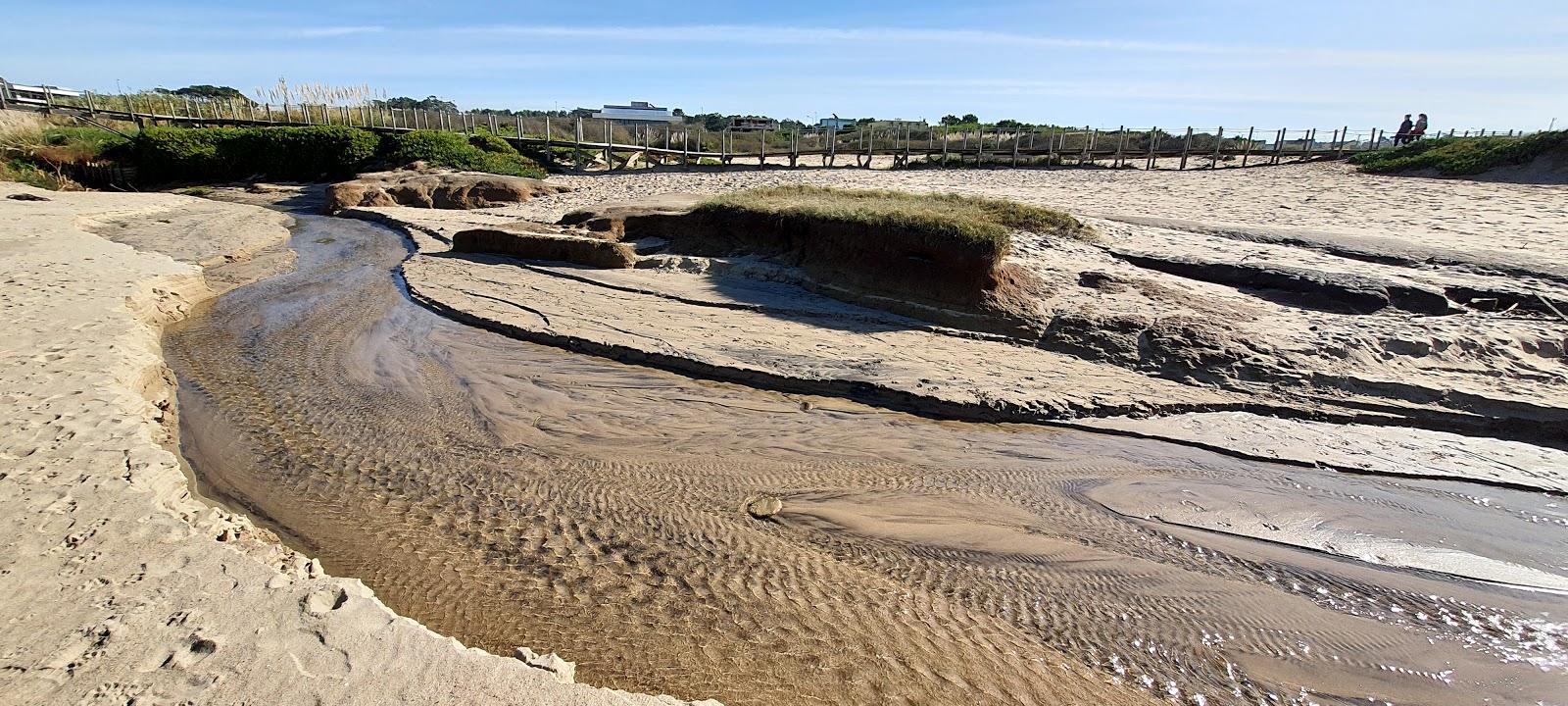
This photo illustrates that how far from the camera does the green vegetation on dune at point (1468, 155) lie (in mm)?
16094

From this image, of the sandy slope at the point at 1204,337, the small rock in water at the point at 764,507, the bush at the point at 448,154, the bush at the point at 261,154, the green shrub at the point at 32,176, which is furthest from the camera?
the bush at the point at 261,154

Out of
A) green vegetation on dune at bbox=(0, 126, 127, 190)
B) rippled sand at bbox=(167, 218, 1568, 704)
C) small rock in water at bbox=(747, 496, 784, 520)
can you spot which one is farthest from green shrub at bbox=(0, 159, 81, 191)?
small rock in water at bbox=(747, 496, 784, 520)

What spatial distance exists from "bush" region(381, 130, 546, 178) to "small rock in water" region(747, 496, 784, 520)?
17603mm

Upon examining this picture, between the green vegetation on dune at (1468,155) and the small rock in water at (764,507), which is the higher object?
the green vegetation on dune at (1468,155)

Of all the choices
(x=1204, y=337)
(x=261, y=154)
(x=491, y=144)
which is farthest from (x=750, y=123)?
(x=1204, y=337)

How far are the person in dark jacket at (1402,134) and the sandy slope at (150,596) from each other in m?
Result: 30.6

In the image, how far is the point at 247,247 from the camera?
11.8m

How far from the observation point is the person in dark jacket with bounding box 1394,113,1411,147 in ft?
79.7

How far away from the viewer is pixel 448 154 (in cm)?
2012

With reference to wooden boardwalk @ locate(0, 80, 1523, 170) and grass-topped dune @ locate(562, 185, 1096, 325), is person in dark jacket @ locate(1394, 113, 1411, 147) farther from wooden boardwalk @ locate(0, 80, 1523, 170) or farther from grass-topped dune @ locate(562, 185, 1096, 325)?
grass-topped dune @ locate(562, 185, 1096, 325)

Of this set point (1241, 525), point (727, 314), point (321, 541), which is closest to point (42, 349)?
point (321, 541)

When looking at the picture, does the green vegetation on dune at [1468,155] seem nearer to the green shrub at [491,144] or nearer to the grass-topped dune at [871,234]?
the grass-topped dune at [871,234]

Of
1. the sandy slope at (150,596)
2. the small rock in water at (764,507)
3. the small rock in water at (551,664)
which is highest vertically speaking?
the sandy slope at (150,596)

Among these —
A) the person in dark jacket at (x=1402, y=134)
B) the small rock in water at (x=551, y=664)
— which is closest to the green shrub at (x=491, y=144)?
the small rock in water at (x=551, y=664)
